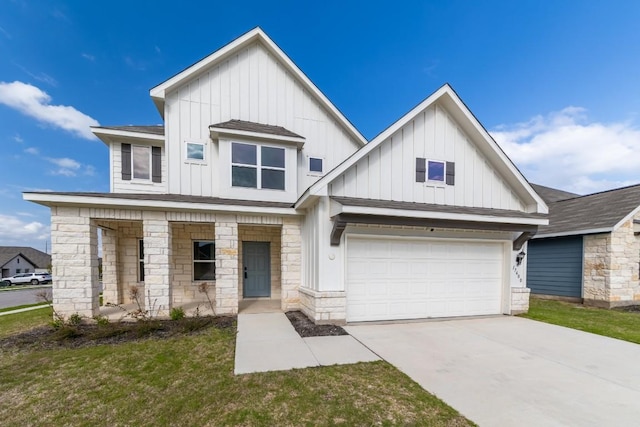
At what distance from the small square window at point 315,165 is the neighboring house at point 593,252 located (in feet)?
35.8

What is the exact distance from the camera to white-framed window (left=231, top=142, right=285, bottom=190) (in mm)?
9297

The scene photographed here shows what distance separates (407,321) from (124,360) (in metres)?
6.89

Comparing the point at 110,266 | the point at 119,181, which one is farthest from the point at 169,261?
the point at 119,181

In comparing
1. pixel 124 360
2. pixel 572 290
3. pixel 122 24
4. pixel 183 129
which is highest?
pixel 122 24

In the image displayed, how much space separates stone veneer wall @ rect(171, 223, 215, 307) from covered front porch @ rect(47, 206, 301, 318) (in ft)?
0.11

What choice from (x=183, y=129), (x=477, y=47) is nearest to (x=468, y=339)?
(x=183, y=129)

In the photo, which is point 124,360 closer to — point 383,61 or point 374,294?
point 374,294

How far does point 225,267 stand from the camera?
26.9ft

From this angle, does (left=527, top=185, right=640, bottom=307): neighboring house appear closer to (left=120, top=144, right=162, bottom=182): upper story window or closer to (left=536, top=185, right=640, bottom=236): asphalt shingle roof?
(left=536, top=185, right=640, bottom=236): asphalt shingle roof

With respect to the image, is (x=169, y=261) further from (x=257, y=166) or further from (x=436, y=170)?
(x=436, y=170)

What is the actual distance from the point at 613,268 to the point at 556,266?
199 centimetres

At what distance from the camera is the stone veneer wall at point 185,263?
9852mm

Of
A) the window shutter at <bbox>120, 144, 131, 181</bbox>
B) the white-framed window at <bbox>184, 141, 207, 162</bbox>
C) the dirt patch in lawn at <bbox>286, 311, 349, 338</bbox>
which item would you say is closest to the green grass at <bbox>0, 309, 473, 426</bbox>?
the dirt patch in lawn at <bbox>286, 311, 349, 338</bbox>

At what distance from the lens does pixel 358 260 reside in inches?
298
